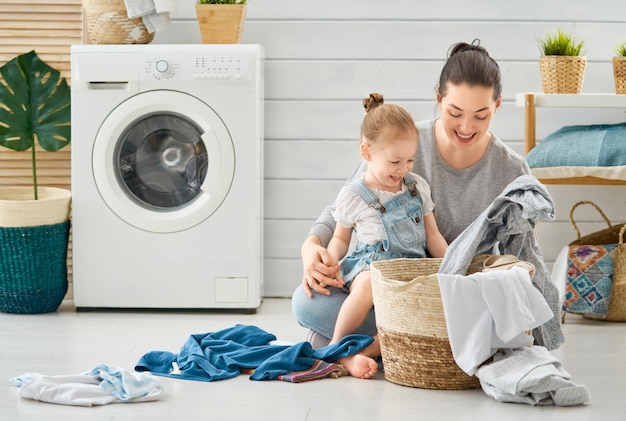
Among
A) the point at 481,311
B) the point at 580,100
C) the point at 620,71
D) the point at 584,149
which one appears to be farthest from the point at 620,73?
the point at 481,311

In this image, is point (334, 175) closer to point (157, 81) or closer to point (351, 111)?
point (351, 111)

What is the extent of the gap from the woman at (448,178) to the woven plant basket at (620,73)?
889 millimetres

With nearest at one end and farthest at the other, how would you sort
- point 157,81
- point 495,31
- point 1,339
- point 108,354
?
point 108,354 < point 1,339 < point 157,81 < point 495,31

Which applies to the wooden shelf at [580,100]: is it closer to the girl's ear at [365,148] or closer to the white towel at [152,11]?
the girl's ear at [365,148]

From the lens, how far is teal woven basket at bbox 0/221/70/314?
3139 millimetres

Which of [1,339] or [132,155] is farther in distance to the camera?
[132,155]

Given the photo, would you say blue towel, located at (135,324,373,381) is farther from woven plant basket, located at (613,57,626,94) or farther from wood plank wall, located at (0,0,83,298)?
woven plant basket, located at (613,57,626,94)

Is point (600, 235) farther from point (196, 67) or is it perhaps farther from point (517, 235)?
point (196, 67)

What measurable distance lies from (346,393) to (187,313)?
1183 mm

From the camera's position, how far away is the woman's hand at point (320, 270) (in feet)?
8.04

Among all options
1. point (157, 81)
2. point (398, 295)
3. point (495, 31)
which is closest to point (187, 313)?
point (157, 81)

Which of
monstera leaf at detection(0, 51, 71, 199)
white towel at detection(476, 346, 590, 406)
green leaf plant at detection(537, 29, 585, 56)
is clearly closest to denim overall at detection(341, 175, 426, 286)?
white towel at detection(476, 346, 590, 406)

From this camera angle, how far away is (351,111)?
3520mm

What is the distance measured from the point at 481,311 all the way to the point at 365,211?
511 mm
